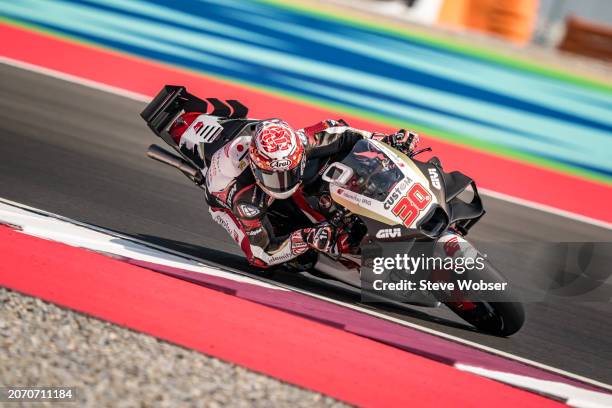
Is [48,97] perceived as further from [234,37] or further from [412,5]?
[412,5]

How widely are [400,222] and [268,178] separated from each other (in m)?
1.03

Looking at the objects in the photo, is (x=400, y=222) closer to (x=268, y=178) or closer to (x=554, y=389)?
(x=268, y=178)

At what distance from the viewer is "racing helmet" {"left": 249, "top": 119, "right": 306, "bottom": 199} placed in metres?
5.56

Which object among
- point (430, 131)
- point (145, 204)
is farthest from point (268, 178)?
point (430, 131)

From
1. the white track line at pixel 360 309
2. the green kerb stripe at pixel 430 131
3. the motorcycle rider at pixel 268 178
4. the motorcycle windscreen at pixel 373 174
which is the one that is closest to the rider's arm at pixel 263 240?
the motorcycle rider at pixel 268 178

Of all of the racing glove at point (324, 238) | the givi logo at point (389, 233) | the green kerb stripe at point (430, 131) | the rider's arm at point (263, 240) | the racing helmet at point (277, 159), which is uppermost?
the green kerb stripe at point (430, 131)

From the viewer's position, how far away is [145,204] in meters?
7.64

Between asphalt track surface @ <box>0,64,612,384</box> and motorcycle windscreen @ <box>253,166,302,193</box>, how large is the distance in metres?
1.00

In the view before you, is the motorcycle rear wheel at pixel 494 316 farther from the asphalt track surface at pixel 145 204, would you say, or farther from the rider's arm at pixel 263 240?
the rider's arm at pixel 263 240

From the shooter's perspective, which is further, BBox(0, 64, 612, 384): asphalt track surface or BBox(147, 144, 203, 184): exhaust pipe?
BBox(147, 144, 203, 184): exhaust pipe

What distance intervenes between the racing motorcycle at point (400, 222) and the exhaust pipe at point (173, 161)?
3.31ft

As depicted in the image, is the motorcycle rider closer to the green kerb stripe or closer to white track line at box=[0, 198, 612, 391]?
white track line at box=[0, 198, 612, 391]

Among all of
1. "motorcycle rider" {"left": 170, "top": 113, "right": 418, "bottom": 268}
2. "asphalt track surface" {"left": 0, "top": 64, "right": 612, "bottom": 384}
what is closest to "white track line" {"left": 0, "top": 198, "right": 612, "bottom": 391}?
"asphalt track surface" {"left": 0, "top": 64, "right": 612, "bottom": 384}

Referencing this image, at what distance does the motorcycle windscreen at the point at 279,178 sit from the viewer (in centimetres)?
562
